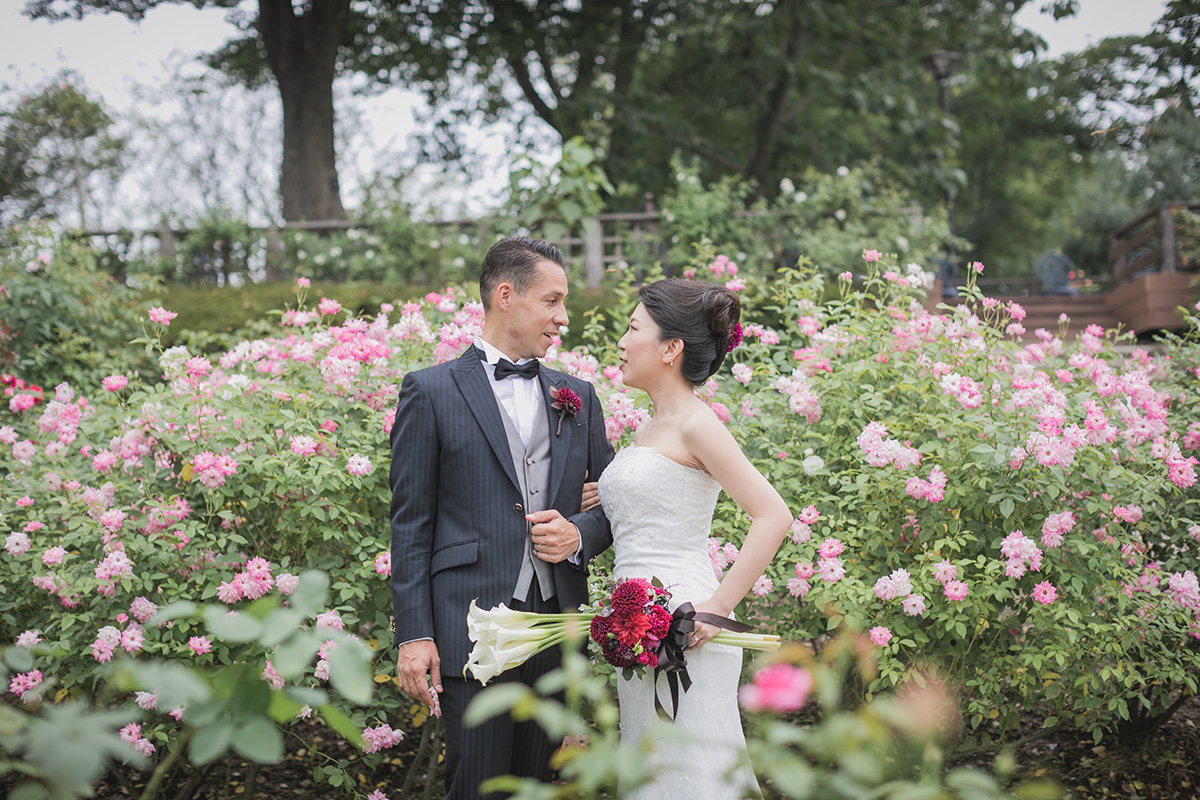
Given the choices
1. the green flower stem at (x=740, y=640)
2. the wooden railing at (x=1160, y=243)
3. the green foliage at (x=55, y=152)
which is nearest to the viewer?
the green flower stem at (x=740, y=640)

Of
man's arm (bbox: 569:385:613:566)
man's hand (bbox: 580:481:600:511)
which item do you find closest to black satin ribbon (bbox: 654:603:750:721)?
man's arm (bbox: 569:385:613:566)

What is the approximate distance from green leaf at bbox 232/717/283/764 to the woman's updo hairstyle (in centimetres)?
175

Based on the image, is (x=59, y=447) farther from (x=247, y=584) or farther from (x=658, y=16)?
(x=658, y=16)

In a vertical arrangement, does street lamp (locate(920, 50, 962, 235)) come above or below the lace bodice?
above

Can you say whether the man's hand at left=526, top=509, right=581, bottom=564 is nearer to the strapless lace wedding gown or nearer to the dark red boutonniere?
the strapless lace wedding gown

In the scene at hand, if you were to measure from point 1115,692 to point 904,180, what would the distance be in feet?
36.3

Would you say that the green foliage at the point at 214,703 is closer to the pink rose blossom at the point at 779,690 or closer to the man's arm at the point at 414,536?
the pink rose blossom at the point at 779,690

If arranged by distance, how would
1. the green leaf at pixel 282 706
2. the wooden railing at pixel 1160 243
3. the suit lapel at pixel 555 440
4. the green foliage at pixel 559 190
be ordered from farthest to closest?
the wooden railing at pixel 1160 243 < the green foliage at pixel 559 190 < the suit lapel at pixel 555 440 < the green leaf at pixel 282 706

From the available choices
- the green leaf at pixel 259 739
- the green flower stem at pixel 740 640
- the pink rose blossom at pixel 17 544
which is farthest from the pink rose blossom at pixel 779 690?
the pink rose blossom at pixel 17 544

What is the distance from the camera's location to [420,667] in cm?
235

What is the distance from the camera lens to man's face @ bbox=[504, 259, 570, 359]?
267cm

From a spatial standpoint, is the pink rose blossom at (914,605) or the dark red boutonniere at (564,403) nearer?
the dark red boutonniere at (564,403)

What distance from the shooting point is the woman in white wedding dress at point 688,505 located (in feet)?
7.44

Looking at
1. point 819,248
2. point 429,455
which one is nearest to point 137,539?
point 429,455
